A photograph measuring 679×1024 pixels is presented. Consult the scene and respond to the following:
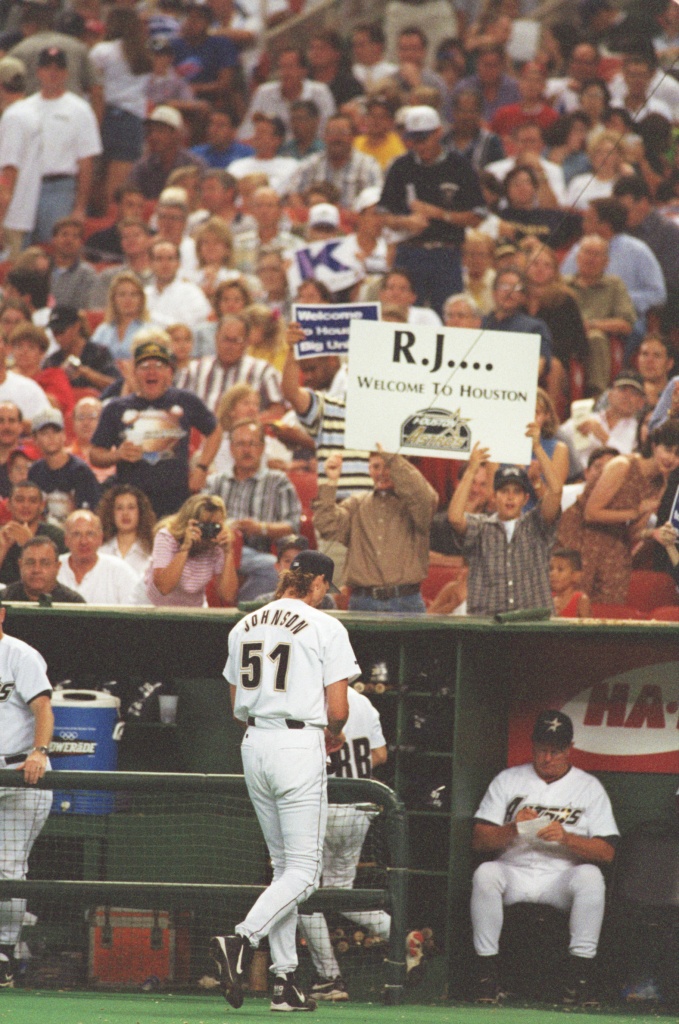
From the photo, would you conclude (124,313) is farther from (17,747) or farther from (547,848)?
(547,848)

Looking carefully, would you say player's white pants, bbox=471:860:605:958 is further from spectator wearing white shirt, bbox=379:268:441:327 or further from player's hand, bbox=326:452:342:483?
spectator wearing white shirt, bbox=379:268:441:327

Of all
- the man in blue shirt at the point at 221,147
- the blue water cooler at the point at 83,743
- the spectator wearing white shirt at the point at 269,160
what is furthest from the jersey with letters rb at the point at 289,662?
the man in blue shirt at the point at 221,147

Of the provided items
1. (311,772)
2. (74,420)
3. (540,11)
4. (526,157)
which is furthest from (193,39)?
(311,772)

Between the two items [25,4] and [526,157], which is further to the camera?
[25,4]

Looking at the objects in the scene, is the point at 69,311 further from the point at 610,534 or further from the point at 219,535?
the point at 610,534

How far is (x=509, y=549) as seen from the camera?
36.7ft

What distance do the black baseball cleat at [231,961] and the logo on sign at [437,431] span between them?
3.74 meters

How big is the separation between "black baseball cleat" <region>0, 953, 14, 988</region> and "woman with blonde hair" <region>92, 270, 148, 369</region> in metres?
6.75

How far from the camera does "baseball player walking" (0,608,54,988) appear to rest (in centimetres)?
991

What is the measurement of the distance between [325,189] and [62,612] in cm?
810

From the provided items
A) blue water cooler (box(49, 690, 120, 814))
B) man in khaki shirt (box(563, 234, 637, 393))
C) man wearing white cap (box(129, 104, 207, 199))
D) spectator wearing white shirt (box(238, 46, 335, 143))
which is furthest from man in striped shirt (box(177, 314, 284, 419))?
spectator wearing white shirt (box(238, 46, 335, 143))

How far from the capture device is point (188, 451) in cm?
1327

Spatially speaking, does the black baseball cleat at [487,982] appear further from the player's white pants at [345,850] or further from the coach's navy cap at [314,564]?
the coach's navy cap at [314,564]

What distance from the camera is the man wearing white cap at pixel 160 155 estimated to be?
19047 mm
